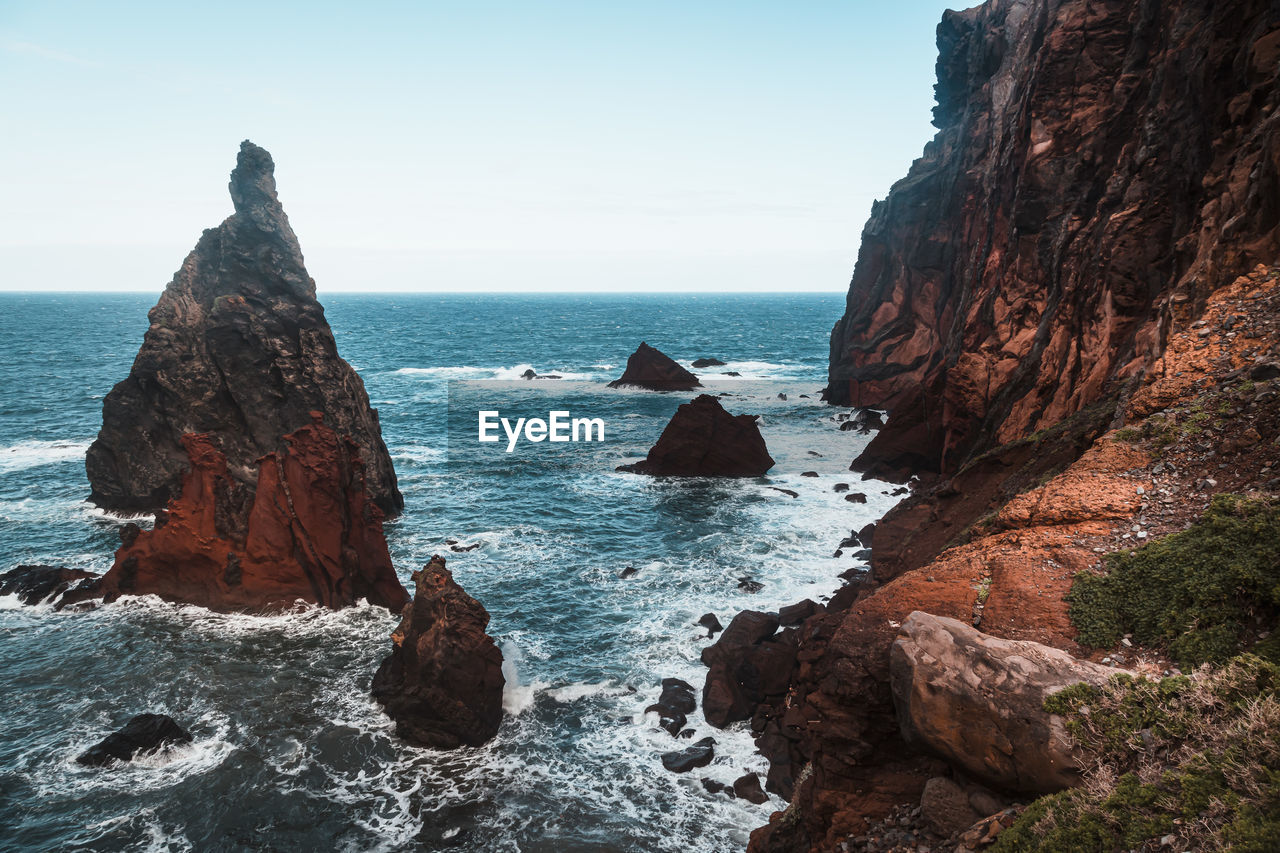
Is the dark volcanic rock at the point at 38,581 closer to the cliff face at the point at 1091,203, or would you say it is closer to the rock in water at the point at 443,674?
the rock in water at the point at 443,674

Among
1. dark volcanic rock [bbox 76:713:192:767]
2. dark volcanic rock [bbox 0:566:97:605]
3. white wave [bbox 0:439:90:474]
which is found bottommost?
dark volcanic rock [bbox 76:713:192:767]

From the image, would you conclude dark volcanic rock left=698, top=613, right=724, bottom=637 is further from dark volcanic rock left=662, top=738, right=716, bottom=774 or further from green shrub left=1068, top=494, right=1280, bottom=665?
green shrub left=1068, top=494, right=1280, bottom=665

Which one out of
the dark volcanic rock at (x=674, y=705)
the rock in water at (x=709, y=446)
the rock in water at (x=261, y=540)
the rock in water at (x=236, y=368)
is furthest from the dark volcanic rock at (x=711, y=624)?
the rock in water at (x=709, y=446)

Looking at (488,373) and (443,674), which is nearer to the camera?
(443,674)

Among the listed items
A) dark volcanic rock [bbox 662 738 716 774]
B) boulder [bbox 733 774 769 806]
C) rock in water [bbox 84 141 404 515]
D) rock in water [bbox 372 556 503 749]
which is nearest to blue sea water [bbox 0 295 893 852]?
boulder [bbox 733 774 769 806]

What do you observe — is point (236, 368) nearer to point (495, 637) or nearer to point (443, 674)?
point (495, 637)

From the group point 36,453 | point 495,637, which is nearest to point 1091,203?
point 495,637
